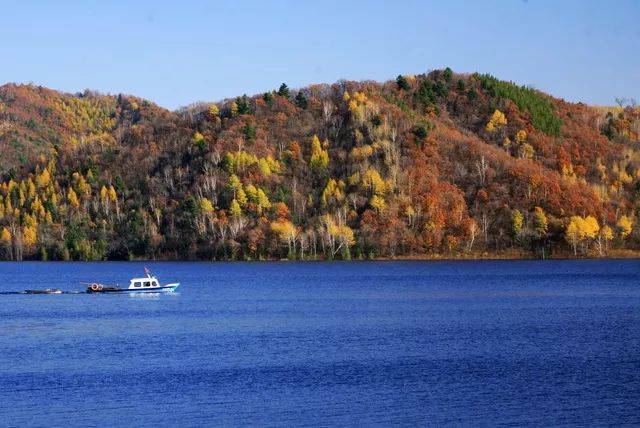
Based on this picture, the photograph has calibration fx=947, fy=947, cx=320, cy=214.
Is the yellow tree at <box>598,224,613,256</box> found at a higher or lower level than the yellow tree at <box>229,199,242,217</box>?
lower

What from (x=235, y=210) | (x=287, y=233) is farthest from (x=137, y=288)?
(x=235, y=210)

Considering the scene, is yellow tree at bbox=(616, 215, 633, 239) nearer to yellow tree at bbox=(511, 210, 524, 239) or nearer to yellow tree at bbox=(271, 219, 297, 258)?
yellow tree at bbox=(511, 210, 524, 239)

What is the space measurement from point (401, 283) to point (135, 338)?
188 ft

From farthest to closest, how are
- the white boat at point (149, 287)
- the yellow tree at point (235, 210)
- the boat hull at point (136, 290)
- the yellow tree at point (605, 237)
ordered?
the yellow tree at point (235, 210) → the yellow tree at point (605, 237) → the white boat at point (149, 287) → the boat hull at point (136, 290)

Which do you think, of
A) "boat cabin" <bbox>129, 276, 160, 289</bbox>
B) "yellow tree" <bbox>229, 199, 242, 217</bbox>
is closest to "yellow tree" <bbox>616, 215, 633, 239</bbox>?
"yellow tree" <bbox>229, 199, 242, 217</bbox>

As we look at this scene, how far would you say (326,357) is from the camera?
56.9 meters

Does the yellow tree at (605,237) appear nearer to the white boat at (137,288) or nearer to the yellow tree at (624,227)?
the yellow tree at (624,227)

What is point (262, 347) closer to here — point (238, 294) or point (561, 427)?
point (561, 427)

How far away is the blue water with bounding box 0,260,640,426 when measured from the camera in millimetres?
42719

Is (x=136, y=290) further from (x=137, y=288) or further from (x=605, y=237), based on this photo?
(x=605, y=237)

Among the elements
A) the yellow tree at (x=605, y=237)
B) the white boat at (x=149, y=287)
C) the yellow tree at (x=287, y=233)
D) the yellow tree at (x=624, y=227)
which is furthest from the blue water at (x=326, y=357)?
the yellow tree at (x=624, y=227)

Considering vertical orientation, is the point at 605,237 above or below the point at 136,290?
above

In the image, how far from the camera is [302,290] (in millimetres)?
111500

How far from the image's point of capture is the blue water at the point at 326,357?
42.7m
